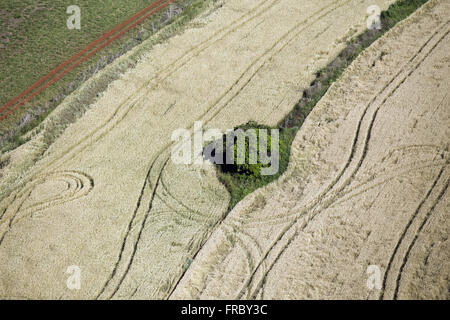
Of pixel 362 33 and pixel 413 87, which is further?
pixel 362 33

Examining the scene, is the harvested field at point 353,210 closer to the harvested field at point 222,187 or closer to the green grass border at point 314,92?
the harvested field at point 222,187

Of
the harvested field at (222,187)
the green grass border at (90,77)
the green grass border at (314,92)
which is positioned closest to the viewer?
the harvested field at (222,187)

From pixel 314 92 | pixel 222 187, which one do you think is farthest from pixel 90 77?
pixel 314 92

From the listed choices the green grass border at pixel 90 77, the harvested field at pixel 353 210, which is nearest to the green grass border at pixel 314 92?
the harvested field at pixel 353 210

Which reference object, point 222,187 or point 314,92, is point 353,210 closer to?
point 222,187

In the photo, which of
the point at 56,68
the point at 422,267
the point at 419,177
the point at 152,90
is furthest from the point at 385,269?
the point at 56,68

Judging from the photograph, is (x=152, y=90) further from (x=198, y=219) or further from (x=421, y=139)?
(x=421, y=139)

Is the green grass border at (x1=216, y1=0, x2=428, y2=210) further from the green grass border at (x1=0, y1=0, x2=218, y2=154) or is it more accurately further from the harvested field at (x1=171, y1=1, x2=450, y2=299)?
the green grass border at (x1=0, y1=0, x2=218, y2=154)
